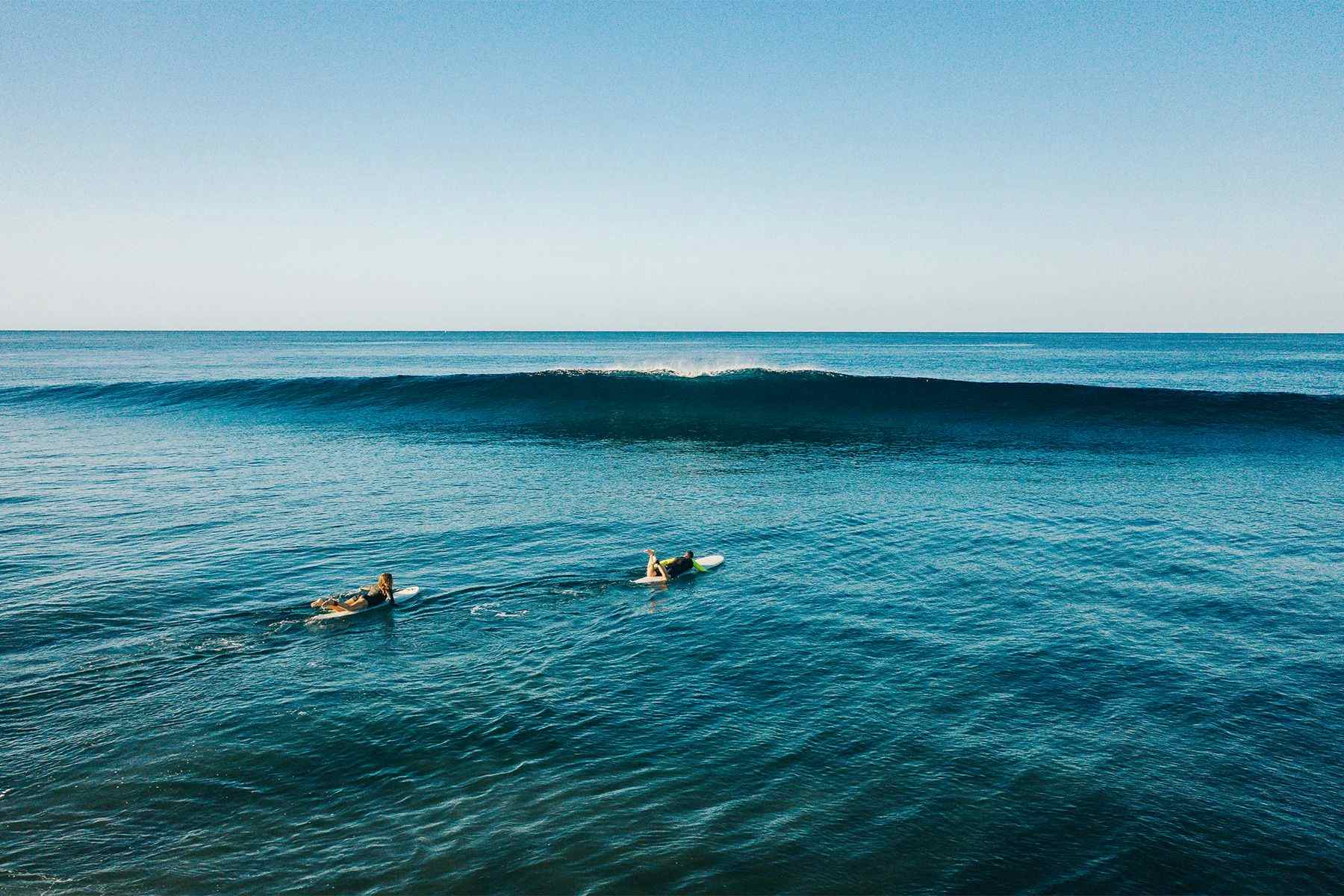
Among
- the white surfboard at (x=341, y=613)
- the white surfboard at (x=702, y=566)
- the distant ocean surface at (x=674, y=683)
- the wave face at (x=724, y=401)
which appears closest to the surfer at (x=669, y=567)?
the white surfboard at (x=702, y=566)

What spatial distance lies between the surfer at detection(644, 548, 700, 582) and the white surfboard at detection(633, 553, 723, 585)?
6 centimetres

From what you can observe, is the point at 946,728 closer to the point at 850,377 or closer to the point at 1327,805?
the point at 1327,805

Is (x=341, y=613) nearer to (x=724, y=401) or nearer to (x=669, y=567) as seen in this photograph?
(x=669, y=567)

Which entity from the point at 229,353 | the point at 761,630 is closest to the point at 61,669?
the point at 761,630

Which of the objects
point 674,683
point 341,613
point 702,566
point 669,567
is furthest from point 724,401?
point 674,683

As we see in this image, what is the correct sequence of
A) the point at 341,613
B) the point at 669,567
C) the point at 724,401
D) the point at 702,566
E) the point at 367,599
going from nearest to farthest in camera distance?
the point at 341,613 → the point at 367,599 → the point at 669,567 → the point at 702,566 → the point at 724,401

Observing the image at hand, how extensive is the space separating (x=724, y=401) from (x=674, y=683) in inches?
1705

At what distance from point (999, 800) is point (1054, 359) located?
123465 millimetres

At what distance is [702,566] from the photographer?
20.3 meters

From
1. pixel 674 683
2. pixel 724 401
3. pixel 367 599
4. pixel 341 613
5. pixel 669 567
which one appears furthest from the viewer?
pixel 724 401

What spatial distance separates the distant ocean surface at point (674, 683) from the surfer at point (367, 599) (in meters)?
0.49

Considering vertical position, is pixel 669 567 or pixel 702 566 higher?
pixel 669 567

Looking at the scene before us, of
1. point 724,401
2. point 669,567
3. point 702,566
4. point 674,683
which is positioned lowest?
point 674,683

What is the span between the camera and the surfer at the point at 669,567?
18.9 m
